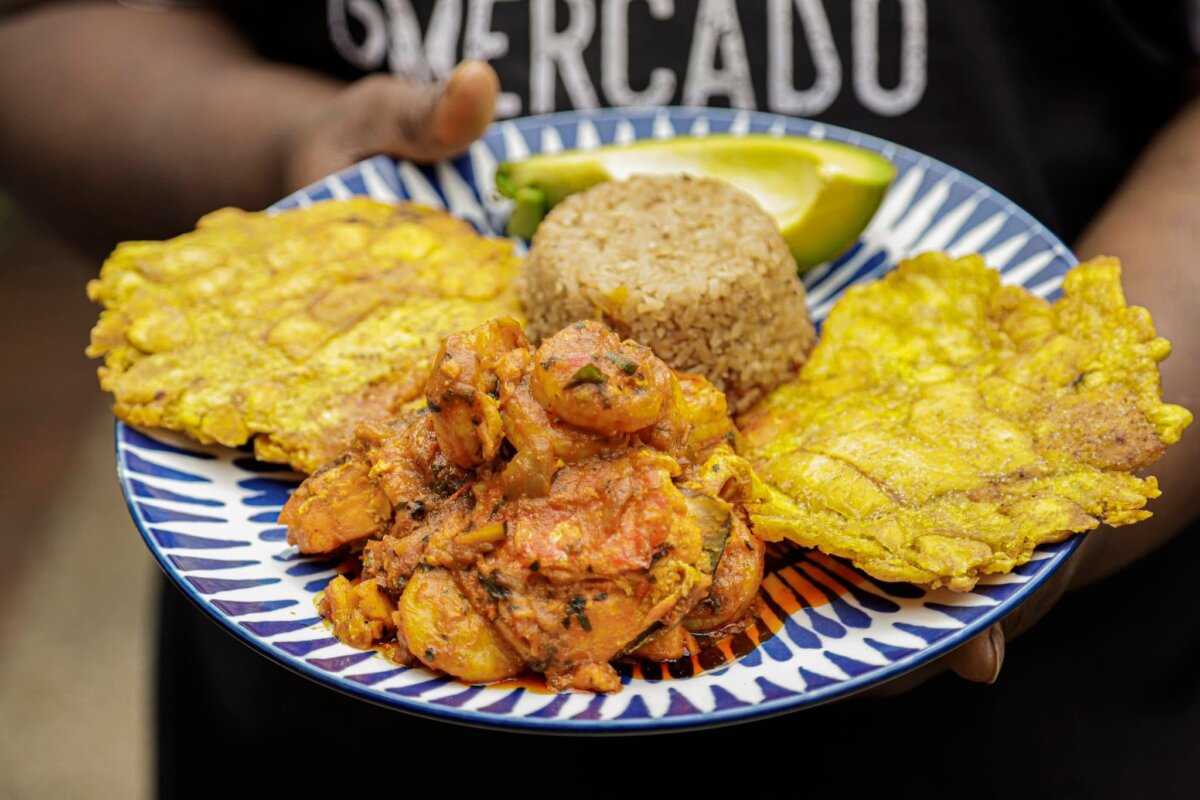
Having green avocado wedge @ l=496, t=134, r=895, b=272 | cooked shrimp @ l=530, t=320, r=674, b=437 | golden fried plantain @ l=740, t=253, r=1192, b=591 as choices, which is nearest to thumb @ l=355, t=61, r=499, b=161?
green avocado wedge @ l=496, t=134, r=895, b=272

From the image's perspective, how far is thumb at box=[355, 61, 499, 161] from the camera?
2102 mm

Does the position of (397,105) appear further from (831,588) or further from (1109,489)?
(1109,489)

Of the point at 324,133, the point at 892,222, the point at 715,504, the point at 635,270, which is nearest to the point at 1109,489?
the point at 715,504

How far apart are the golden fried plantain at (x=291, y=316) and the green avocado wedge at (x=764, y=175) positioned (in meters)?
0.20

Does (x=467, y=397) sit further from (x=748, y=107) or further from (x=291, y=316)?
(x=748, y=107)

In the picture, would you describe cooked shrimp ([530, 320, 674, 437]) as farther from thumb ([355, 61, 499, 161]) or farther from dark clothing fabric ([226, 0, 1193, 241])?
dark clothing fabric ([226, 0, 1193, 241])

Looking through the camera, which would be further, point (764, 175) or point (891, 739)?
point (764, 175)

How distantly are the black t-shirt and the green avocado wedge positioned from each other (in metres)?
0.32

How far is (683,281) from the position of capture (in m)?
1.74

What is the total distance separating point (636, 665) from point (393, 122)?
143 centimetres

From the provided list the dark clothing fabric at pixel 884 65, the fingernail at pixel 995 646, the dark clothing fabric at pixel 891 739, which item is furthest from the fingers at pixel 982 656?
the dark clothing fabric at pixel 884 65

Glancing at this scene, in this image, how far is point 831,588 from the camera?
1.40 metres

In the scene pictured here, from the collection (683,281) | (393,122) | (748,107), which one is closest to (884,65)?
(748,107)

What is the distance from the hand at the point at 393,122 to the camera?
2111 mm
